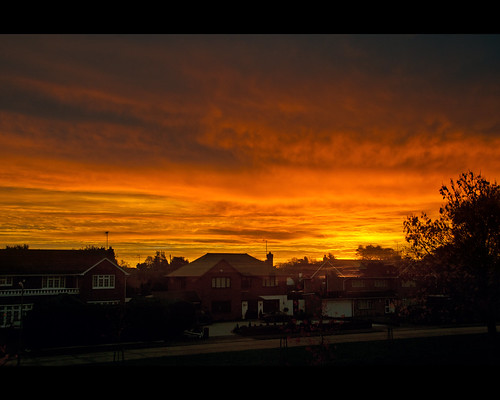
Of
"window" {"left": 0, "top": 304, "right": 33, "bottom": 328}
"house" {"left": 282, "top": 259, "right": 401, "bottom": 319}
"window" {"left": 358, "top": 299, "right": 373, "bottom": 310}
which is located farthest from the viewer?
"window" {"left": 358, "top": 299, "right": 373, "bottom": 310}

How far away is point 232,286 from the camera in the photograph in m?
50.4

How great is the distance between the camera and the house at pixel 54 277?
34750 millimetres

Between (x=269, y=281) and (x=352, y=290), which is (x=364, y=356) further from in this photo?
(x=352, y=290)

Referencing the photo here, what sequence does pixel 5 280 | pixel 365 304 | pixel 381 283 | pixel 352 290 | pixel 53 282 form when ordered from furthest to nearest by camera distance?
pixel 381 283 < pixel 352 290 < pixel 365 304 < pixel 53 282 < pixel 5 280

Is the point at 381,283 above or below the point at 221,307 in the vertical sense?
above

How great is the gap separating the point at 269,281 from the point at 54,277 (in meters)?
24.9

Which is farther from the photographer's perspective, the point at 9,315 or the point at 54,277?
the point at 54,277

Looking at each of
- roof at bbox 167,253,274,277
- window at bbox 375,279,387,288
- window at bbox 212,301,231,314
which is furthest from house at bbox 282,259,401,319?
window at bbox 212,301,231,314

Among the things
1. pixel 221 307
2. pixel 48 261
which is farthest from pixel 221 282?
pixel 48 261

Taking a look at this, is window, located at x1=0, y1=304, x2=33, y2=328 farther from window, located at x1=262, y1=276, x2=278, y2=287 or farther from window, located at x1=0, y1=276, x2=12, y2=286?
→ window, located at x1=262, y1=276, x2=278, y2=287

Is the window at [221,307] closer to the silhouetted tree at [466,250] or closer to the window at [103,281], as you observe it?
the window at [103,281]

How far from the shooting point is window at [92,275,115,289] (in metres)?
40.2

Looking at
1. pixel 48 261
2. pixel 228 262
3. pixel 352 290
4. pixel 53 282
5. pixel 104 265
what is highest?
pixel 228 262

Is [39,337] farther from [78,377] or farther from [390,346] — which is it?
[78,377]
